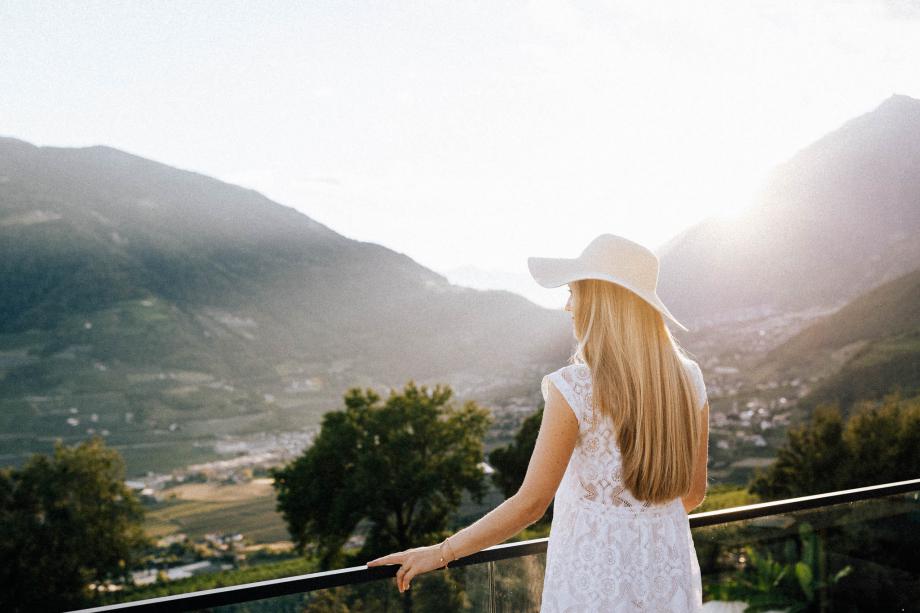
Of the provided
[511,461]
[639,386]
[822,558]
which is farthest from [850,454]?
[639,386]

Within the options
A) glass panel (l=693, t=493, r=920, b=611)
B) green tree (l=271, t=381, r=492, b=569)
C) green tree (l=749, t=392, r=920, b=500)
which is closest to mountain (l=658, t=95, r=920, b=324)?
green tree (l=749, t=392, r=920, b=500)

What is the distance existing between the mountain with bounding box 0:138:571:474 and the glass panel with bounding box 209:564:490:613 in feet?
269

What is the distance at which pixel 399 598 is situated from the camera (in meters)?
1.70

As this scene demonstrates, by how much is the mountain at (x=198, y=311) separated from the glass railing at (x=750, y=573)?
81.0m

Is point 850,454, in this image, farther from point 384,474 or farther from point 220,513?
point 220,513

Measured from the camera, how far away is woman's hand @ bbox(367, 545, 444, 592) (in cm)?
155

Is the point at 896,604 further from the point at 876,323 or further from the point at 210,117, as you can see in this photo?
the point at 210,117

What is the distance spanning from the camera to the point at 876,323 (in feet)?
237

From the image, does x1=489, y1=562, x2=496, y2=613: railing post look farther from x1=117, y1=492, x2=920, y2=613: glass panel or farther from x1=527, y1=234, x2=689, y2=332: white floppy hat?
x1=527, y1=234, x2=689, y2=332: white floppy hat

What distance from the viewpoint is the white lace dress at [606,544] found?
1.35 m

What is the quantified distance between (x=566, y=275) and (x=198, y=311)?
4850 inches

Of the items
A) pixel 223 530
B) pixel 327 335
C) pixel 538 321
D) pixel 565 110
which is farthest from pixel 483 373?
pixel 223 530

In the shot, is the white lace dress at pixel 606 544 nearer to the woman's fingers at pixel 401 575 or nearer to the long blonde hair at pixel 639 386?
the long blonde hair at pixel 639 386

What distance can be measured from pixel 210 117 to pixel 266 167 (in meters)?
49.2
